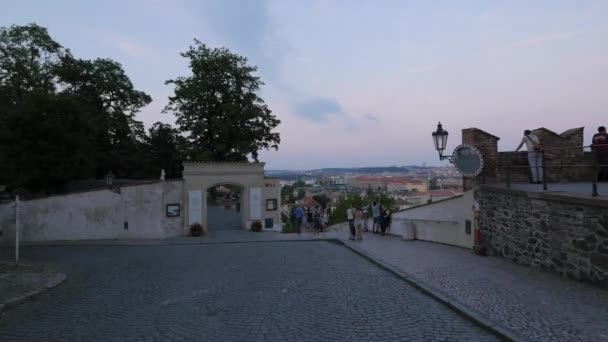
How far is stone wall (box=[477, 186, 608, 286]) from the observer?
794 cm

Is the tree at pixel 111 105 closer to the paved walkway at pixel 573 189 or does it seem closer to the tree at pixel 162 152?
the tree at pixel 162 152

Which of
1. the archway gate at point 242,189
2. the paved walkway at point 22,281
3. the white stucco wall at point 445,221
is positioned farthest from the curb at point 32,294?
the white stucco wall at point 445,221

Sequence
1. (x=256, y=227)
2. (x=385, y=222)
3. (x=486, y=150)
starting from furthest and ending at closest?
(x=256, y=227)
(x=385, y=222)
(x=486, y=150)

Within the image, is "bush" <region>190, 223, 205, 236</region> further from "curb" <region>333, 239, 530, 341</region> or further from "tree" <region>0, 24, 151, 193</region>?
"curb" <region>333, 239, 530, 341</region>

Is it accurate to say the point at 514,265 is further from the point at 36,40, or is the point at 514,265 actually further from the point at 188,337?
the point at 36,40

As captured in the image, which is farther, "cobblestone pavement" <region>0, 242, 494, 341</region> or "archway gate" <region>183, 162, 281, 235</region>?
"archway gate" <region>183, 162, 281, 235</region>

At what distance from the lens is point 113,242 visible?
62.6 feet

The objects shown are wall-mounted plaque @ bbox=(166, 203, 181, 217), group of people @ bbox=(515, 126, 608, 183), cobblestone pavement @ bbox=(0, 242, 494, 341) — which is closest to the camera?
cobblestone pavement @ bbox=(0, 242, 494, 341)

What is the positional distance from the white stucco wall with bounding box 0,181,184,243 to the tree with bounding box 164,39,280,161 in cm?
1135

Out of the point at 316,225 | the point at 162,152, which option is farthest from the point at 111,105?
the point at 316,225

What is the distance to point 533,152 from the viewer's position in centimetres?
1253

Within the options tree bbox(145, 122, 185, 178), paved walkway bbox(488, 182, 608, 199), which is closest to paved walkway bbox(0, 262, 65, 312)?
paved walkway bbox(488, 182, 608, 199)

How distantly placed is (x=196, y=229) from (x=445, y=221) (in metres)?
12.6

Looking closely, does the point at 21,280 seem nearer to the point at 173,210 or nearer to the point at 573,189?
the point at 173,210
